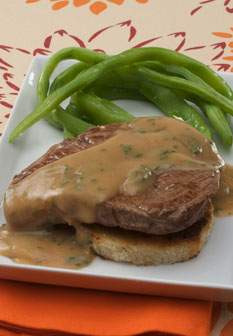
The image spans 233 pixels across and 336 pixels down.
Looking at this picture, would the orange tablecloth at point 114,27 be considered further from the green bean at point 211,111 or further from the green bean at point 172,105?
the green bean at point 172,105

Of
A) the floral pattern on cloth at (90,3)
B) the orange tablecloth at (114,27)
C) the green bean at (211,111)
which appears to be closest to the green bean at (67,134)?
the green bean at (211,111)

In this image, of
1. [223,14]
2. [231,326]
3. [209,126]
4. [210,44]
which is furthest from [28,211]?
[223,14]

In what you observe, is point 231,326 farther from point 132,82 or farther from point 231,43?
point 231,43

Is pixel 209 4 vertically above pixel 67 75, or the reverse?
pixel 209 4

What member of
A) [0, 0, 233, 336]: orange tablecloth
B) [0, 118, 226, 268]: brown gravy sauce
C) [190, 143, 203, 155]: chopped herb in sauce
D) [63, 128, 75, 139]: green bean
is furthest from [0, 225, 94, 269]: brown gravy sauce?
[0, 0, 233, 336]: orange tablecloth

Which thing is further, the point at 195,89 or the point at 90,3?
the point at 90,3

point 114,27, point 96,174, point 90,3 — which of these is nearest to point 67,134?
point 96,174

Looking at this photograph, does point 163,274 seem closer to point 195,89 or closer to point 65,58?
point 195,89
